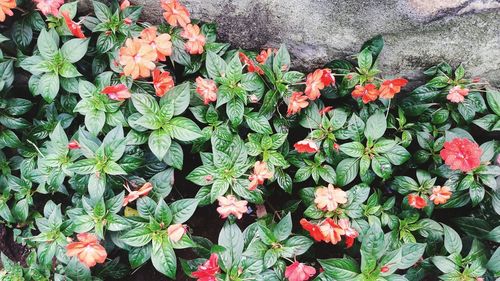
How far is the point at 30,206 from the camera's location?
2.54 m

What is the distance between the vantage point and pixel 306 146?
221cm

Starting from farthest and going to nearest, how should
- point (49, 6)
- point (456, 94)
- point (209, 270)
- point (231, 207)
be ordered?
point (456, 94)
point (49, 6)
point (231, 207)
point (209, 270)

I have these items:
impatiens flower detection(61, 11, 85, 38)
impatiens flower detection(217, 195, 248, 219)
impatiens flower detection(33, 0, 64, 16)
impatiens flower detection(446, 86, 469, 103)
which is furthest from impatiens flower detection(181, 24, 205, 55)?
impatiens flower detection(446, 86, 469, 103)

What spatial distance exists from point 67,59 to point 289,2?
106cm

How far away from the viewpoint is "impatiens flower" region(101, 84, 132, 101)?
2180mm

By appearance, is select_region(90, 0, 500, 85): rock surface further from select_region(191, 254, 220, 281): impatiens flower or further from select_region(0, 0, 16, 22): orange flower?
A: select_region(191, 254, 220, 281): impatiens flower

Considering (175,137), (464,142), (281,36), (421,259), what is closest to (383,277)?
(421,259)

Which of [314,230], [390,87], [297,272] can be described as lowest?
[297,272]

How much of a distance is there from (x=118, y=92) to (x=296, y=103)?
78 centimetres

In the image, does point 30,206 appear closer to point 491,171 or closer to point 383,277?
point 383,277

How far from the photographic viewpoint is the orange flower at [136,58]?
2107 millimetres

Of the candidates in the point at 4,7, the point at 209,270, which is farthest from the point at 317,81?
the point at 4,7

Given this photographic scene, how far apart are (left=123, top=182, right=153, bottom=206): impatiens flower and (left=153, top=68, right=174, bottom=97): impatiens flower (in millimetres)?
405

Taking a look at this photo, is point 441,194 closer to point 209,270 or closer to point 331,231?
point 331,231
